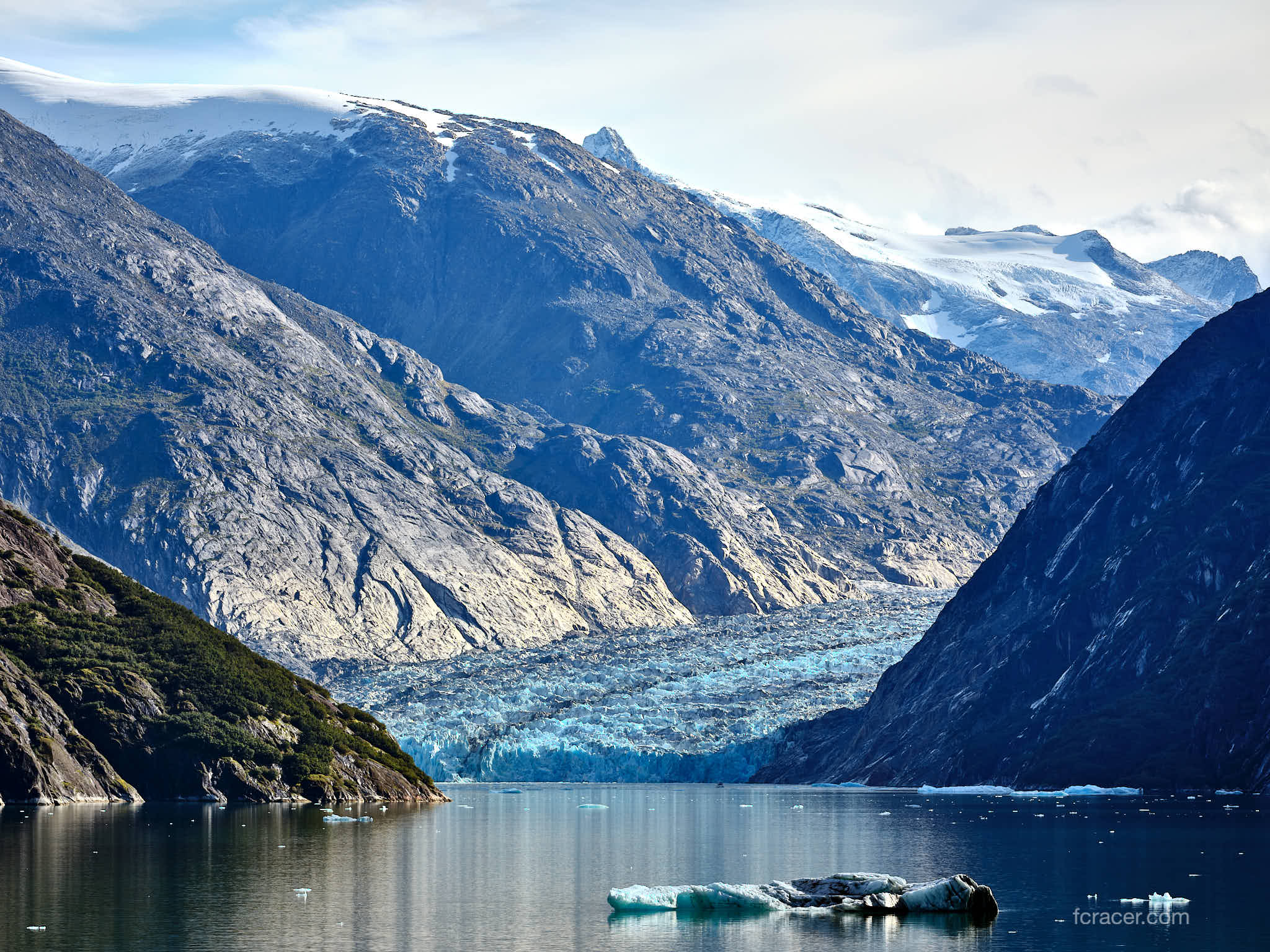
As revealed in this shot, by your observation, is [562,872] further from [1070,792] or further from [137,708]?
[1070,792]

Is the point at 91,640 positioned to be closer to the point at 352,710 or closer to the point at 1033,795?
the point at 352,710

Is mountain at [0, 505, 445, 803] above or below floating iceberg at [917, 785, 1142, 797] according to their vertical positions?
above

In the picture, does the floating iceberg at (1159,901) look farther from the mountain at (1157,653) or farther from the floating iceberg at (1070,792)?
the floating iceberg at (1070,792)

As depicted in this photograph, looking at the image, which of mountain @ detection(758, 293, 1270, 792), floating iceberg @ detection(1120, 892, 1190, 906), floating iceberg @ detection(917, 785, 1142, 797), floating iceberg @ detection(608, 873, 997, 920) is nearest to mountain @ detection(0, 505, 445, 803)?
floating iceberg @ detection(917, 785, 1142, 797)

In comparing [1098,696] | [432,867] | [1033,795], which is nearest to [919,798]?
[1033,795]

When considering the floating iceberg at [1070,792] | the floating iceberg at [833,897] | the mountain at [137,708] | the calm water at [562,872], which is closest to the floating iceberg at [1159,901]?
the calm water at [562,872]

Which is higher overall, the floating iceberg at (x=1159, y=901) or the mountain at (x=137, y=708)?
the mountain at (x=137, y=708)

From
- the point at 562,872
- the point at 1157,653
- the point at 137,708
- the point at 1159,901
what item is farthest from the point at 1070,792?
the point at 1159,901

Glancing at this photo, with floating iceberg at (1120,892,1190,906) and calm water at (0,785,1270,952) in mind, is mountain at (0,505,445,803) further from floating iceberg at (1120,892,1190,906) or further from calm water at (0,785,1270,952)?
floating iceberg at (1120,892,1190,906)
